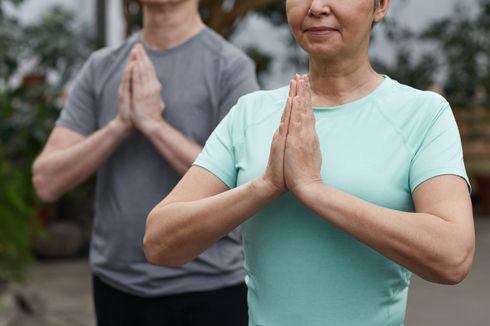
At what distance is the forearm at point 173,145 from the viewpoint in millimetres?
2652

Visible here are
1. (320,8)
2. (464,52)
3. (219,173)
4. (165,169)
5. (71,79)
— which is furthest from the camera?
(464,52)

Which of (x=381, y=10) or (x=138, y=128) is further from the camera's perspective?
(x=138, y=128)

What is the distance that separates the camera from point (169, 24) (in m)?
2.84

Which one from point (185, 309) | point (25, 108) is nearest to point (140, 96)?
point (185, 309)

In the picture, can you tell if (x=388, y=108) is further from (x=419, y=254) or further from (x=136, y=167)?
(x=136, y=167)

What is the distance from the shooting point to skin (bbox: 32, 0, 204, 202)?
269 centimetres

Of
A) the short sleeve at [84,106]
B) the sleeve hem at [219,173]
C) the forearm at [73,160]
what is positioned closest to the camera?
the sleeve hem at [219,173]

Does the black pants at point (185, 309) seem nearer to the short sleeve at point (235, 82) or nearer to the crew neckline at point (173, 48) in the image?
the short sleeve at point (235, 82)

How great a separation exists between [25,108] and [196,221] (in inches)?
211

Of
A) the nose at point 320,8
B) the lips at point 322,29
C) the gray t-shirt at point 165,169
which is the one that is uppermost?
the nose at point 320,8

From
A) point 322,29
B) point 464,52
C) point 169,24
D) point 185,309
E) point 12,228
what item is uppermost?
point 322,29

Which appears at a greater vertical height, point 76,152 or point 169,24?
point 169,24

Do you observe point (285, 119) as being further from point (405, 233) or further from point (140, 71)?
point (140, 71)

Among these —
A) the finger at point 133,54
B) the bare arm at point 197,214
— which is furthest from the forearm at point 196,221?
the finger at point 133,54
